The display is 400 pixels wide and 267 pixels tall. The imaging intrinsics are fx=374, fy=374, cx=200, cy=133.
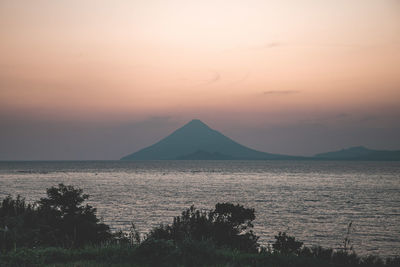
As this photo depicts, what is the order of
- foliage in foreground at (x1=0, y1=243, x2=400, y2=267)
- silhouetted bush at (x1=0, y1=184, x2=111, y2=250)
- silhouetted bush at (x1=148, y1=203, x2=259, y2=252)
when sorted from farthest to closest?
silhouetted bush at (x1=0, y1=184, x2=111, y2=250)
silhouetted bush at (x1=148, y1=203, x2=259, y2=252)
foliage in foreground at (x1=0, y1=243, x2=400, y2=267)

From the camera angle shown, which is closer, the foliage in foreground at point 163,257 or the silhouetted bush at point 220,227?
the foliage in foreground at point 163,257

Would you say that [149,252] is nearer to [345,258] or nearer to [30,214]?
[345,258]

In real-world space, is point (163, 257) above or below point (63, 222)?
above

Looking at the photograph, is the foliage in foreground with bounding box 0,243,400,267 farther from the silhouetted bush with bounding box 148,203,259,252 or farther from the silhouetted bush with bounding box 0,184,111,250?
the silhouetted bush with bounding box 0,184,111,250

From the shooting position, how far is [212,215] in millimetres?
18188

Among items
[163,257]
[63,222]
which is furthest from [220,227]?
[163,257]

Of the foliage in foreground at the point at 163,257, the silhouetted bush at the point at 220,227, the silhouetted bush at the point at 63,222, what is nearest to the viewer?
the foliage in foreground at the point at 163,257

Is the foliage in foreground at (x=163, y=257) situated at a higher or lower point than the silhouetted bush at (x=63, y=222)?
higher

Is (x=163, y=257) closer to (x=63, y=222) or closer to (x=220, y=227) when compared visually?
(x=220, y=227)

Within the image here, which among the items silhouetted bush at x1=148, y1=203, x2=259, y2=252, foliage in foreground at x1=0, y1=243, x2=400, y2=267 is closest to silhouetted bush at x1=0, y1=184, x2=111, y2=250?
silhouetted bush at x1=148, y1=203, x2=259, y2=252

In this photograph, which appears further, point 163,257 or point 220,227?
point 220,227

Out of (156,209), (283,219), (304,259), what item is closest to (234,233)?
(304,259)

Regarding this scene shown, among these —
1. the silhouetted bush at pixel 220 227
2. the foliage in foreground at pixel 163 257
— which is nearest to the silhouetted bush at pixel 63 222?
the silhouetted bush at pixel 220 227

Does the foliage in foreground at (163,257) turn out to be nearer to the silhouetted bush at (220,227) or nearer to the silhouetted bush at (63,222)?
the silhouetted bush at (220,227)
